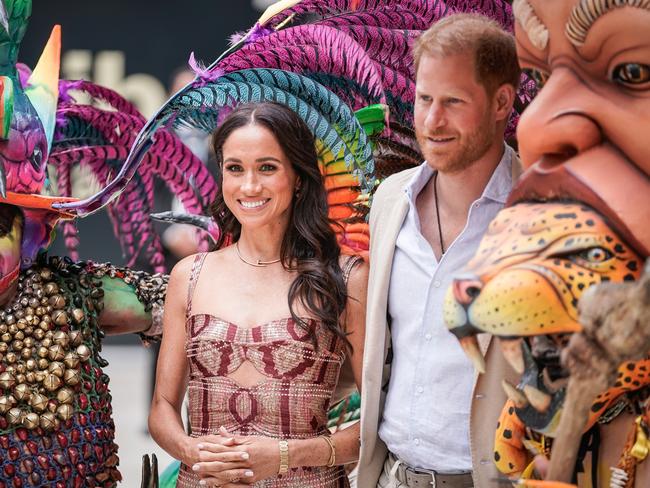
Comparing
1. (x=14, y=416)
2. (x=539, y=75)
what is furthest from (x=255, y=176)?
(x=539, y=75)

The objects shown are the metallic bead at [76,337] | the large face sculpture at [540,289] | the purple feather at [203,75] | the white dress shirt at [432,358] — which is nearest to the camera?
the large face sculpture at [540,289]

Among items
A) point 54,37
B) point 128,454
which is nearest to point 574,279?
point 54,37

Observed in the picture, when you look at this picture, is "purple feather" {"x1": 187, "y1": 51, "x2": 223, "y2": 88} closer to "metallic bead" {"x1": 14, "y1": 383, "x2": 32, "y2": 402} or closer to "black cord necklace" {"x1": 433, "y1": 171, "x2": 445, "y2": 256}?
"black cord necklace" {"x1": 433, "y1": 171, "x2": 445, "y2": 256}

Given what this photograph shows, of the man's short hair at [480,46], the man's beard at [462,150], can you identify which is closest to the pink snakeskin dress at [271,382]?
the man's beard at [462,150]

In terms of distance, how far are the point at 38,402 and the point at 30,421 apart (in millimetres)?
44

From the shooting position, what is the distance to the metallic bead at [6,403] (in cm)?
204

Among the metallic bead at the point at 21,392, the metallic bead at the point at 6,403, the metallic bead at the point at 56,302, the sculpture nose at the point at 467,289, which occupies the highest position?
the metallic bead at the point at 56,302

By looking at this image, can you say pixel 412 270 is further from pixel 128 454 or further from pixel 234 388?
pixel 128 454

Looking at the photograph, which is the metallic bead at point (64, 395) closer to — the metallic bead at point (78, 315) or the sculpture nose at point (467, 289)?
the metallic bead at point (78, 315)

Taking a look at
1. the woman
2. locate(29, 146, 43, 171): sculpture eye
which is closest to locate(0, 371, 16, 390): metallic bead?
the woman

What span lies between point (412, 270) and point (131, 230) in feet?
3.58

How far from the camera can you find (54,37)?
237 cm

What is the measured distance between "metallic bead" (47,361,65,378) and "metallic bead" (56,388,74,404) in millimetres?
33

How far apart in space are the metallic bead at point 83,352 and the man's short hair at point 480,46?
100 centimetres
